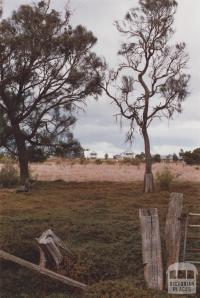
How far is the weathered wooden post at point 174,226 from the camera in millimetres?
8234

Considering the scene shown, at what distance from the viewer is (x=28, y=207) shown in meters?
16.8

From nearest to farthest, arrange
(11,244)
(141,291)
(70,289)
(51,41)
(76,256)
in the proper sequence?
(141,291) → (70,289) → (76,256) → (11,244) → (51,41)

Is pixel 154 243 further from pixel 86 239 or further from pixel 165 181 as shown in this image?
pixel 165 181

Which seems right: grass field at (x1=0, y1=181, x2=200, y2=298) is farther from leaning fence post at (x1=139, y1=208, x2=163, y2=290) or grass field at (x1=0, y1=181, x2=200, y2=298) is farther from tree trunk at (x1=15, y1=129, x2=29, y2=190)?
tree trunk at (x1=15, y1=129, x2=29, y2=190)

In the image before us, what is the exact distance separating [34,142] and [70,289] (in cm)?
1807

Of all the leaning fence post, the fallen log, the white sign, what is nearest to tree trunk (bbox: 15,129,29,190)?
the fallen log

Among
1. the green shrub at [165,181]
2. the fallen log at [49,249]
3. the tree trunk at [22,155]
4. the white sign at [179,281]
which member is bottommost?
the white sign at [179,281]

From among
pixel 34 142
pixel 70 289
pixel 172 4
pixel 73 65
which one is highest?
pixel 172 4

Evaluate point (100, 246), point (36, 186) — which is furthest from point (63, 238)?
point (36, 186)

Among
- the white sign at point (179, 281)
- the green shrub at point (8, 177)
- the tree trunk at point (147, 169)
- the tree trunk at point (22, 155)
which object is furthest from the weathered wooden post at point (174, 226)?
the tree trunk at point (22, 155)

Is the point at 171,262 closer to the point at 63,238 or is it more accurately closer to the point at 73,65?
the point at 63,238

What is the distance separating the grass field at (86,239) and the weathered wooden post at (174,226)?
0.62 m

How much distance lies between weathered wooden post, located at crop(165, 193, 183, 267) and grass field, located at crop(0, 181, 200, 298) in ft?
2.05

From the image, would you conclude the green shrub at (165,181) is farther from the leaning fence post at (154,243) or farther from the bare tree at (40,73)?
the leaning fence post at (154,243)
